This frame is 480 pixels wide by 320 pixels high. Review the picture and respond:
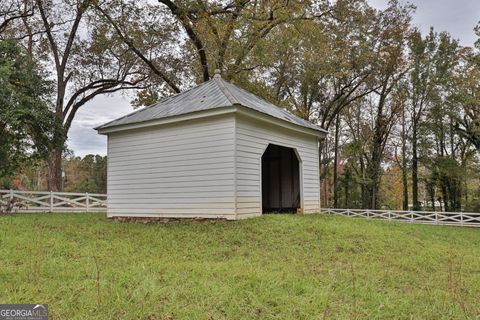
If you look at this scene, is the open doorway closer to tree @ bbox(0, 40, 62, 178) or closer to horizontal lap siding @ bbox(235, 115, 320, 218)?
horizontal lap siding @ bbox(235, 115, 320, 218)

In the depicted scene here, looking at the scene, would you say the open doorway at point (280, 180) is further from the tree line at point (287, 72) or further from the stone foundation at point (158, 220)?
the tree line at point (287, 72)

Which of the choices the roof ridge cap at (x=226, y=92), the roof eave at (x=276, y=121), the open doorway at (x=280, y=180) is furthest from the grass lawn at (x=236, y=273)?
the open doorway at (x=280, y=180)

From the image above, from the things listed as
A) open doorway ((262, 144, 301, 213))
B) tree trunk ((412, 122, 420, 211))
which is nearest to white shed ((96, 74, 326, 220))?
open doorway ((262, 144, 301, 213))

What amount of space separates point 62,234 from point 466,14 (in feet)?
71.6

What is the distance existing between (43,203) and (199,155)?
8.29m

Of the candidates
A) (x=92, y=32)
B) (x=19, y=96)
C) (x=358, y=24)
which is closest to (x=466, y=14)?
(x=358, y=24)

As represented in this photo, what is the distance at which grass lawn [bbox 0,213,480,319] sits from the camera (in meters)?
3.05

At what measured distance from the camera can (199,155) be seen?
27.5 ft

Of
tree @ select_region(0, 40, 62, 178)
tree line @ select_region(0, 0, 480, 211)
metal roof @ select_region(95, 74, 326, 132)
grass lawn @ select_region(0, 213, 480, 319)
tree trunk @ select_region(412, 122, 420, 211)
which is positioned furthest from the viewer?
tree trunk @ select_region(412, 122, 420, 211)

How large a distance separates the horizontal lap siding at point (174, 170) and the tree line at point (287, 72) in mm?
4644

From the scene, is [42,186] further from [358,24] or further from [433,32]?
[433,32]

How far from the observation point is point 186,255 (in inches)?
216

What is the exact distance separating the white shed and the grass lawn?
35.7 inches

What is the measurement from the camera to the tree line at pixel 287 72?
43.8 ft
